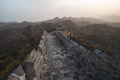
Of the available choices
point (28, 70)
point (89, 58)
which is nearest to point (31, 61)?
point (28, 70)

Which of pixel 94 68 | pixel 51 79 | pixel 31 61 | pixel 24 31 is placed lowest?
pixel 24 31

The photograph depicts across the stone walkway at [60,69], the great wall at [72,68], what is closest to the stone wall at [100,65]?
the great wall at [72,68]

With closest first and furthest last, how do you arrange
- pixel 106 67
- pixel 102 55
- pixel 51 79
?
pixel 106 67 < pixel 102 55 < pixel 51 79

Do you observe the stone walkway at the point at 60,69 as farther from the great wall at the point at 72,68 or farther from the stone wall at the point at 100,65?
the stone wall at the point at 100,65

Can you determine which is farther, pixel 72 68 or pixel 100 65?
pixel 72 68

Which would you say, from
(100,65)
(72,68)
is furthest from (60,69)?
(100,65)

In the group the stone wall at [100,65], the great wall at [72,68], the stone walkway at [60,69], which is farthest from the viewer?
the stone walkway at [60,69]

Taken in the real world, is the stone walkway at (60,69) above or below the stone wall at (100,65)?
below

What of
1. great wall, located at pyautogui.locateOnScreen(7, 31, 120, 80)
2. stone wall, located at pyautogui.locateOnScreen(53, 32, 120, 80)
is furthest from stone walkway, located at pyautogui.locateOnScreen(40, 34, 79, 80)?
stone wall, located at pyautogui.locateOnScreen(53, 32, 120, 80)

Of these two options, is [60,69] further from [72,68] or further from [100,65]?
[100,65]

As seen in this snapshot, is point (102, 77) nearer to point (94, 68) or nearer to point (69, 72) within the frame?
point (94, 68)

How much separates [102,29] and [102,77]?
9381 cm

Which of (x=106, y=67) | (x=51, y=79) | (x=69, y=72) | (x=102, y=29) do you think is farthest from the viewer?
(x=102, y=29)

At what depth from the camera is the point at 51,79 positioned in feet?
24.4
